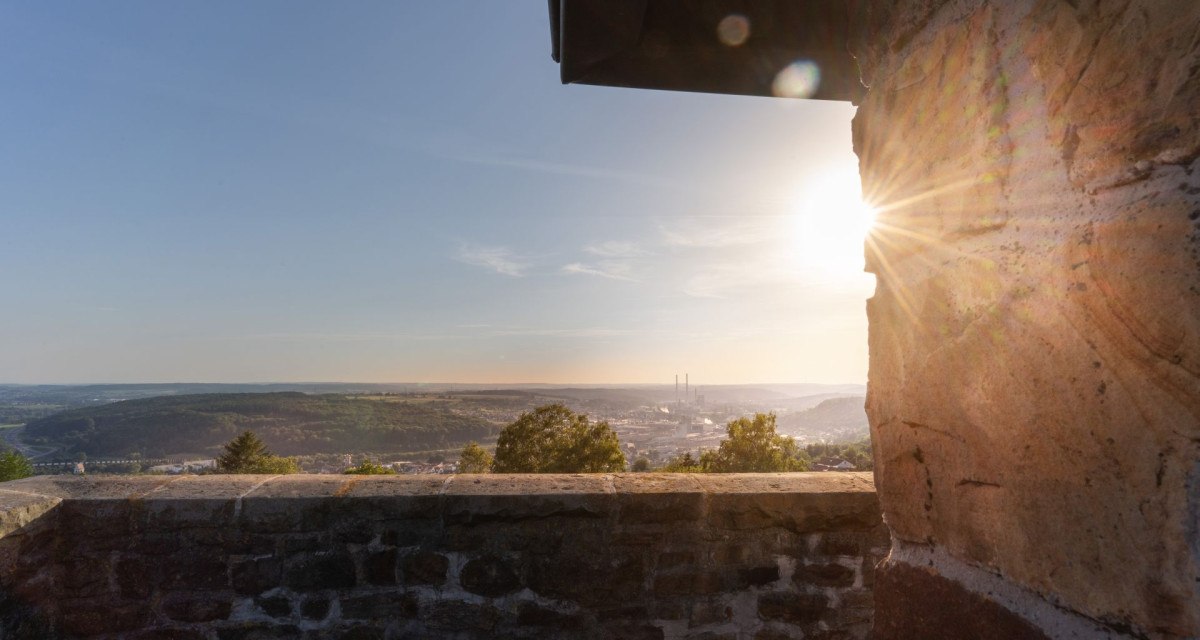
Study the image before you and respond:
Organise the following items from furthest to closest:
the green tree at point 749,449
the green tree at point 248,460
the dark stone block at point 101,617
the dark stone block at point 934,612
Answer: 1. the green tree at point 248,460
2. the green tree at point 749,449
3. the dark stone block at point 101,617
4. the dark stone block at point 934,612

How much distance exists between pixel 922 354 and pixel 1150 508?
1.06 ft

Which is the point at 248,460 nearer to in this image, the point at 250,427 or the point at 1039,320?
the point at 250,427

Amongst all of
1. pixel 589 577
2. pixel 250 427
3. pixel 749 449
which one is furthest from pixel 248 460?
pixel 589 577

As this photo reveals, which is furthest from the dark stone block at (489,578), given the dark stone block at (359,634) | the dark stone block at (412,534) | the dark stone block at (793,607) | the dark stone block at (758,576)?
the dark stone block at (793,607)

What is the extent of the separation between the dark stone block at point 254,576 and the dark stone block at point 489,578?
763mm

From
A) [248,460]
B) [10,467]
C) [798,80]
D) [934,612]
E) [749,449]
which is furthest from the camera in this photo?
[248,460]

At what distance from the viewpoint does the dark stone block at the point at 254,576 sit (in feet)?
7.80

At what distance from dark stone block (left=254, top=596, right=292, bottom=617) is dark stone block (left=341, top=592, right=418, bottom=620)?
22 cm

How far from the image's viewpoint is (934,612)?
2.64 ft

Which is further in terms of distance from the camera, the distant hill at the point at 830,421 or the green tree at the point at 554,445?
the distant hill at the point at 830,421

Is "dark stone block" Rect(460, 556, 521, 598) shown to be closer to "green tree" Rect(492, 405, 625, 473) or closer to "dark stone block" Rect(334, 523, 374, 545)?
"dark stone block" Rect(334, 523, 374, 545)

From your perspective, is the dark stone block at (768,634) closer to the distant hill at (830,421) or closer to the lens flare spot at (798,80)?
the lens flare spot at (798,80)

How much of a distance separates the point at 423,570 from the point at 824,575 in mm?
1726

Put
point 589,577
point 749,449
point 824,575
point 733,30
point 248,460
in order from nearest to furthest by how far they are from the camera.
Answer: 1. point 733,30
2. point 589,577
3. point 824,575
4. point 749,449
5. point 248,460
